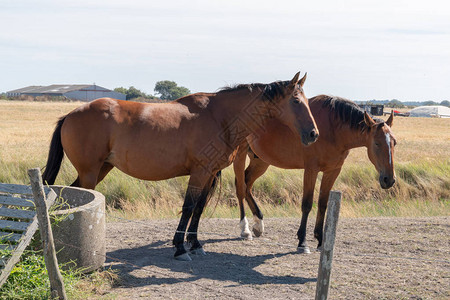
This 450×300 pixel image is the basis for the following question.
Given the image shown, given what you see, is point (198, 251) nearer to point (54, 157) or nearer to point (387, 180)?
point (54, 157)

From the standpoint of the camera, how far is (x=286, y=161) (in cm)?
787

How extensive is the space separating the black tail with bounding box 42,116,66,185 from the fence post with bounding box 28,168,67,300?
85.5 inches

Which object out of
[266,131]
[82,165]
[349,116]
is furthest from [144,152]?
[349,116]

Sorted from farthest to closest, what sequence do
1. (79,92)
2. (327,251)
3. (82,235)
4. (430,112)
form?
(79,92) < (430,112) < (82,235) < (327,251)

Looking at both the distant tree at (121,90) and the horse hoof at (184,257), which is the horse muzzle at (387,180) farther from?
the distant tree at (121,90)

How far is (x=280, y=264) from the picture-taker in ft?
21.4

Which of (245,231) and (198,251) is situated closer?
(198,251)

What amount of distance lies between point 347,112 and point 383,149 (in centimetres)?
80

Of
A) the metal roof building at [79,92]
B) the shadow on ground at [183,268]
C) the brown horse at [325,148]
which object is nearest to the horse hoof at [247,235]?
the brown horse at [325,148]

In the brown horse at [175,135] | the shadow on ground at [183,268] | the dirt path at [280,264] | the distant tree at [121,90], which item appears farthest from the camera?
the distant tree at [121,90]

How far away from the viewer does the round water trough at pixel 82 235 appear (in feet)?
16.9

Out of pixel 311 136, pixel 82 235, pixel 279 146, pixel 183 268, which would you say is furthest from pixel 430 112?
pixel 82 235

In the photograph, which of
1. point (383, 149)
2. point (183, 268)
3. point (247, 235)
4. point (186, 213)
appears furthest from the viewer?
point (247, 235)

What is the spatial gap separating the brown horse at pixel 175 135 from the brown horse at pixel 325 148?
754 millimetres
